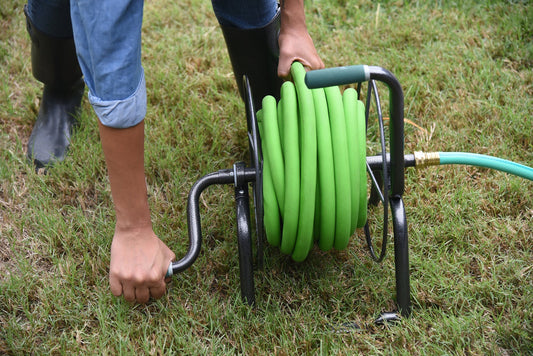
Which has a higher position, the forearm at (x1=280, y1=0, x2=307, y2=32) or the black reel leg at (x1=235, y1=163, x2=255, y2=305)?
the forearm at (x1=280, y1=0, x2=307, y2=32)

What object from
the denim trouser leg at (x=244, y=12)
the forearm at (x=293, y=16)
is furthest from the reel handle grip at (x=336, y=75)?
the denim trouser leg at (x=244, y=12)

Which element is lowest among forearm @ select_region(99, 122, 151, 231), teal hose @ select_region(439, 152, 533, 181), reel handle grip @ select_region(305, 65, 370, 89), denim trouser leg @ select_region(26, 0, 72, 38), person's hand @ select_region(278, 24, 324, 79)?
teal hose @ select_region(439, 152, 533, 181)

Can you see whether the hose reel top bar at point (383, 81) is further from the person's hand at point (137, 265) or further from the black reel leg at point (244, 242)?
the person's hand at point (137, 265)

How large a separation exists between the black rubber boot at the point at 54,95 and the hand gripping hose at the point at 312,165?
3.12 feet

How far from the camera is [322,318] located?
151cm

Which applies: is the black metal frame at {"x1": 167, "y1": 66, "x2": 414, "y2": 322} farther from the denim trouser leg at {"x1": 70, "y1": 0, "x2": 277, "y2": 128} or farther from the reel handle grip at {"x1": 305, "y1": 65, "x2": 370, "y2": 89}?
the denim trouser leg at {"x1": 70, "y1": 0, "x2": 277, "y2": 128}

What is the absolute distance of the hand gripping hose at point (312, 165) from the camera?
1.33 metres

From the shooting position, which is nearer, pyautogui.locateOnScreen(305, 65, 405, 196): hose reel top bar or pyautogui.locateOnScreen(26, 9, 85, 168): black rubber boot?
pyautogui.locateOnScreen(305, 65, 405, 196): hose reel top bar

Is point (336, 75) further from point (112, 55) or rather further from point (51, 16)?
point (51, 16)

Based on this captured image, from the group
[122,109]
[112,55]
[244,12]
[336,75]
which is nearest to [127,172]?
[122,109]

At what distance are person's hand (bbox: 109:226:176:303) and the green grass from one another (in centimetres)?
8

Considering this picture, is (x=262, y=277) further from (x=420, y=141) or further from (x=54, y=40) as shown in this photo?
(x=54, y=40)

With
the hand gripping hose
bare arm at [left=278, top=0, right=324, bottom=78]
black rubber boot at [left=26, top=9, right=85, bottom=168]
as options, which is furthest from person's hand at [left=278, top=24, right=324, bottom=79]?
black rubber boot at [left=26, top=9, right=85, bottom=168]

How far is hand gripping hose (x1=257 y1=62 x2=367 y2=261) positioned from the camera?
4.38ft
